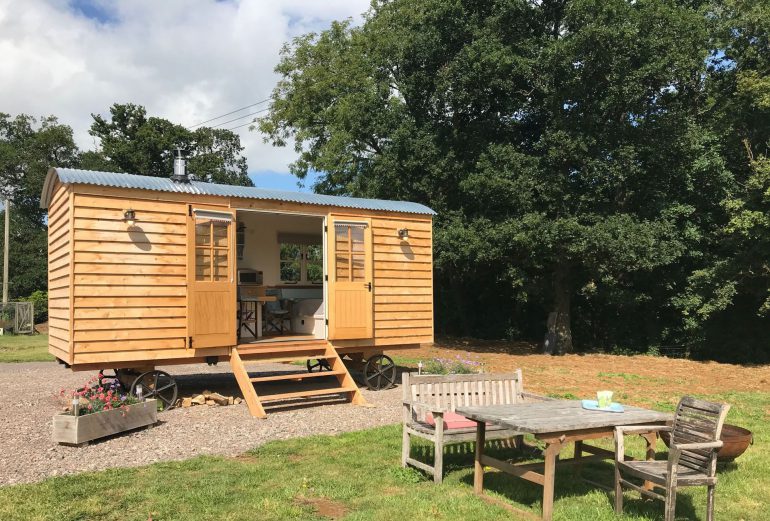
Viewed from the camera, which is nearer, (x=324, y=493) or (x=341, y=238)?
(x=324, y=493)

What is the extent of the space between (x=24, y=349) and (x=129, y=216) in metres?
13.0

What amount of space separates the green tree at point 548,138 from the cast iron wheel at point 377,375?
20.0 ft

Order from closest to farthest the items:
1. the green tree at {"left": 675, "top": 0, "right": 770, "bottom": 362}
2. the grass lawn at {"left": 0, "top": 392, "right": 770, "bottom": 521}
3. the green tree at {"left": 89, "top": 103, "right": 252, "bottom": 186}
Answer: the grass lawn at {"left": 0, "top": 392, "right": 770, "bottom": 521}
the green tree at {"left": 675, "top": 0, "right": 770, "bottom": 362}
the green tree at {"left": 89, "top": 103, "right": 252, "bottom": 186}

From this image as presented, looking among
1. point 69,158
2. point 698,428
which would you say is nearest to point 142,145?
point 69,158

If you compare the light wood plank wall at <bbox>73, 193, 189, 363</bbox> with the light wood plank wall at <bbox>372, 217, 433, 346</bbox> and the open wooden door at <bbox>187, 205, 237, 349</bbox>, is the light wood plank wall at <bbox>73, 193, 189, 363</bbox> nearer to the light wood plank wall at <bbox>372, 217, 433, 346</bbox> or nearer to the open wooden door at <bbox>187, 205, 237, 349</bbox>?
the open wooden door at <bbox>187, 205, 237, 349</bbox>

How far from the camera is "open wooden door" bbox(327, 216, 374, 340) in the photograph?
948 centimetres

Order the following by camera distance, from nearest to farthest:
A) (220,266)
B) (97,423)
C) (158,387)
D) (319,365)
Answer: (97,423), (158,387), (220,266), (319,365)

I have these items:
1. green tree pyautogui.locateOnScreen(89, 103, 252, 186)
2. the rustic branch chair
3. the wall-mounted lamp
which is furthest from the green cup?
green tree pyautogui.locateOnScreen(89, 103, 252, 186)

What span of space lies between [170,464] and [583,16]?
14.2 meters

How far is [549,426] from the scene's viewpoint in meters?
4.21

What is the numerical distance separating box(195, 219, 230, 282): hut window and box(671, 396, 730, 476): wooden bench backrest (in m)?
6.09

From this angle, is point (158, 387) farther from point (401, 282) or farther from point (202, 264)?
point (401, 282)

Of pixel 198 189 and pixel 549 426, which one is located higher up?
pixel 198 189

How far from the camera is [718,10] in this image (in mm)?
18203
